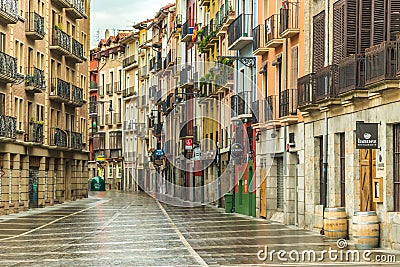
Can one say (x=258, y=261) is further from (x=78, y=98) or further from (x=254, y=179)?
(x=78, y=98)

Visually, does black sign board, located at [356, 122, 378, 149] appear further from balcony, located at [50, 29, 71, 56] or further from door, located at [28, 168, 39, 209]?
balcony, located at [50, 29, 71, 56]

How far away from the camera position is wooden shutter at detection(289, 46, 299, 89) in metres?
37.5

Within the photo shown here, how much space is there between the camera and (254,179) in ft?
152

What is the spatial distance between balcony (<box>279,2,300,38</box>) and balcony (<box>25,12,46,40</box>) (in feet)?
65.3

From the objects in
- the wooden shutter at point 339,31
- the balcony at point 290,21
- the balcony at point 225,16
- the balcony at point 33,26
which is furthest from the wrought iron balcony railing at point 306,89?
the balcony at point 33,26

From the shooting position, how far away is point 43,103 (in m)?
59.6

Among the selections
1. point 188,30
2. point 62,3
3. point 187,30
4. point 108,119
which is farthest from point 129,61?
point 62,3

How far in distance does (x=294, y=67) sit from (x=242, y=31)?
37.2ft

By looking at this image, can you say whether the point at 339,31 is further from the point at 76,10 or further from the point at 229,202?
the point at 76,10

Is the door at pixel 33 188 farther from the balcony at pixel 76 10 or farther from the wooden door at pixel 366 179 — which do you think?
the wooden door at pixel 366 179

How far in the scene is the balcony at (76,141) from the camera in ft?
225

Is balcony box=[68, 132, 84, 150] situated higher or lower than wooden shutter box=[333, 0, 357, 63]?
lower

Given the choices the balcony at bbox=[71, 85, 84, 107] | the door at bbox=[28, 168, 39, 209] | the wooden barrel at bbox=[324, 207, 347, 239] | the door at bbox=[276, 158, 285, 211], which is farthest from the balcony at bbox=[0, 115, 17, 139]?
the wooden barrel at bbox=[324, 207, 347, 239]

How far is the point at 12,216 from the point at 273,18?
55.3ft
